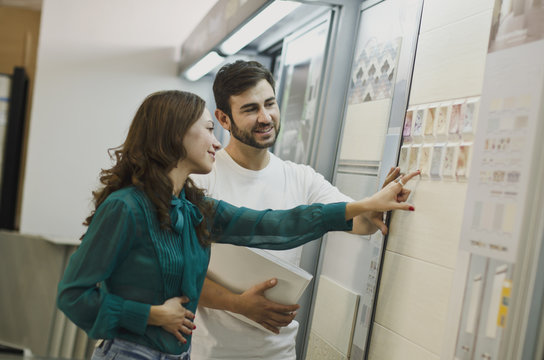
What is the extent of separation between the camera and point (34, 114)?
4.91 m

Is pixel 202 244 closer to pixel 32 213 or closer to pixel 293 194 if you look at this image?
pixel 293 194

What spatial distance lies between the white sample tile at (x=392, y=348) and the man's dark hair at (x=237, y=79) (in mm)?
913

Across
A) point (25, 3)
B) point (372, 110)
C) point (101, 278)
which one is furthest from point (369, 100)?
point (25, 3)

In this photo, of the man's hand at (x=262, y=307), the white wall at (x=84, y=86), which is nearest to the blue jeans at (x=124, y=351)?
the man's hand at (x=262, y=307)

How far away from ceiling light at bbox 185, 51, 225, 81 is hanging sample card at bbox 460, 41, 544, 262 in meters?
2.46

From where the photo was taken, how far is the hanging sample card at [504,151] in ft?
4.42

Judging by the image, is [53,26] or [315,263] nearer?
[315,263]

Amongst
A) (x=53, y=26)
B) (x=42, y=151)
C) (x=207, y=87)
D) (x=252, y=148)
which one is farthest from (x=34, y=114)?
(x=252, y=148)

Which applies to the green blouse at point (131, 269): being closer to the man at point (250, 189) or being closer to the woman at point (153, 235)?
the woman at point (153, 235)

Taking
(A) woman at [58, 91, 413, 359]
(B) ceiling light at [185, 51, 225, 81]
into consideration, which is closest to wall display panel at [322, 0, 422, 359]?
(A) woman at [58, 91, 413, 359]

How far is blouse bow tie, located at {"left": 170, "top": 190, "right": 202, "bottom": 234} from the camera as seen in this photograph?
66.4 inches

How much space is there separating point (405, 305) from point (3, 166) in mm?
4167

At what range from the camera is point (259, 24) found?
2.81 meters

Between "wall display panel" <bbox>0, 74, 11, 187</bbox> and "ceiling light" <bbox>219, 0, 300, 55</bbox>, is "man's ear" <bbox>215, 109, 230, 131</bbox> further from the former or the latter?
"wall display panel" <bbox>0, 74, 11, 187</bbox>
